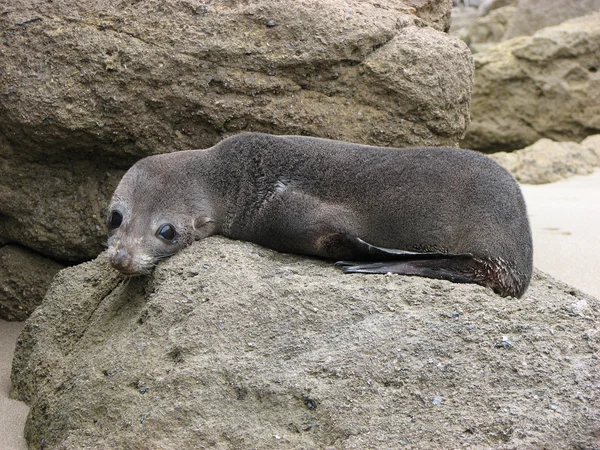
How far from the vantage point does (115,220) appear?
428cm

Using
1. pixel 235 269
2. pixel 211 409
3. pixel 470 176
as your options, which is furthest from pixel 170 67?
pixel 211 409

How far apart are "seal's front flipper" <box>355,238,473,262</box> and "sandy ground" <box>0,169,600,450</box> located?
1923 millimetres

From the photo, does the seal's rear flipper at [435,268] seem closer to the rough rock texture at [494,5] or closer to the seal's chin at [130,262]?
the seal's chin at [130,262]

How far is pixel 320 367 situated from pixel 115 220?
1593mm

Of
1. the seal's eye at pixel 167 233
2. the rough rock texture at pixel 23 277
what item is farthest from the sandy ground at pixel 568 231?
the rough rock texture at pixel 23 277

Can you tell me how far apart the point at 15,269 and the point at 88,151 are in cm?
103

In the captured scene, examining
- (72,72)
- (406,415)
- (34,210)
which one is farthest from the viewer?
(34,210)

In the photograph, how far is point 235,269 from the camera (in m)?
3.86

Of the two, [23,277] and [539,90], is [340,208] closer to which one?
[23,277]

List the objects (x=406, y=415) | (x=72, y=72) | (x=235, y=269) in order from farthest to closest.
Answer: (x=72, y=72), (x=235, y=269), (x=406, y=415)

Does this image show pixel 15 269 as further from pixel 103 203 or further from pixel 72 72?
pixel 72 72

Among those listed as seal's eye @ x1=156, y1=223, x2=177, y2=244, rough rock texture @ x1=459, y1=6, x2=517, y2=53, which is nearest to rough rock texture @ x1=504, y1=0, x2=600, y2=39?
rough rock texture @ x1=459, y1=6, x2=517, y2=53

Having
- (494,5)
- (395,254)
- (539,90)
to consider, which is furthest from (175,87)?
(494,5)

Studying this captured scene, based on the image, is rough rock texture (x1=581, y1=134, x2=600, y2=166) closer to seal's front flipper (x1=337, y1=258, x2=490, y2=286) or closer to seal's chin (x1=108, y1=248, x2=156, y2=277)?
seal's front flipper (x1=337, y1=258, x2=490, y2=286)
